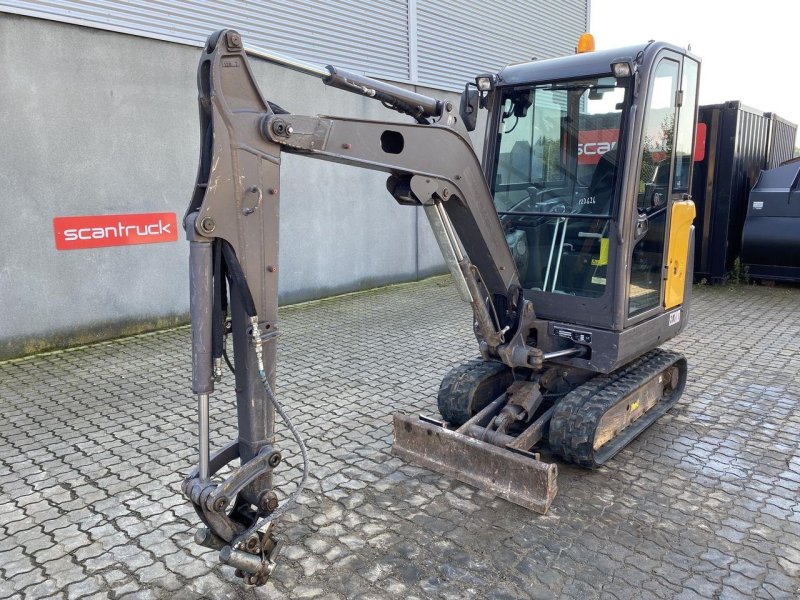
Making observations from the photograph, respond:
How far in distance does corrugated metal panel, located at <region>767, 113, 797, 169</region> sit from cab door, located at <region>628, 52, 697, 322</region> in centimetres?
895

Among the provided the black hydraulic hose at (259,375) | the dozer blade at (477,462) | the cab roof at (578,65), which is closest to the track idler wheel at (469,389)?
the dozer blade at (477,462)

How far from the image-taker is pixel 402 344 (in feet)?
24.3

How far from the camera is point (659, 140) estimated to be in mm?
4316

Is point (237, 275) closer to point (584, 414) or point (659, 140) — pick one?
point (584, 414)

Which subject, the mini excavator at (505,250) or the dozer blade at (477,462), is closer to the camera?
the mini excavator at (505,250)

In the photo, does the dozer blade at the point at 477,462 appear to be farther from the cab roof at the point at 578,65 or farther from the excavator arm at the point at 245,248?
the cab roof at the point at 578,65

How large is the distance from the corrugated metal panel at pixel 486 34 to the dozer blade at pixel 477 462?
8119 millimetres

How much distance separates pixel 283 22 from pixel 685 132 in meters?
6.08

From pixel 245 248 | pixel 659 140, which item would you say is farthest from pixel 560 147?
pixel 245 248

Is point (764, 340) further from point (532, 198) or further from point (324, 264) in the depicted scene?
point (324, 264)

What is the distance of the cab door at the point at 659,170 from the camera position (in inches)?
165

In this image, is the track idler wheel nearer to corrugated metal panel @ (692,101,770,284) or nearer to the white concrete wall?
the white concrete wall

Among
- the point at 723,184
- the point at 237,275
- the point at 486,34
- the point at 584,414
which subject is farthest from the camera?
the point at 486,34

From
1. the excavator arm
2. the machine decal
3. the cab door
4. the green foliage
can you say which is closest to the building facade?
the excavator arm
